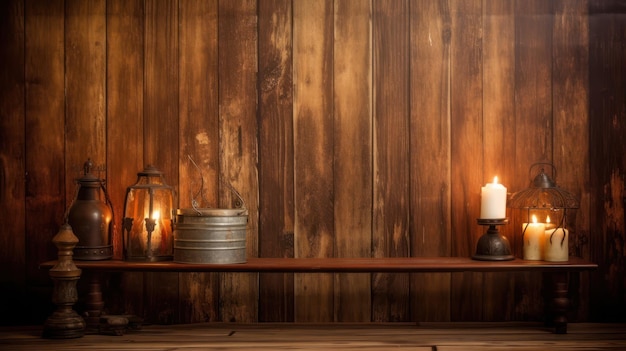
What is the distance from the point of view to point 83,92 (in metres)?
2.98

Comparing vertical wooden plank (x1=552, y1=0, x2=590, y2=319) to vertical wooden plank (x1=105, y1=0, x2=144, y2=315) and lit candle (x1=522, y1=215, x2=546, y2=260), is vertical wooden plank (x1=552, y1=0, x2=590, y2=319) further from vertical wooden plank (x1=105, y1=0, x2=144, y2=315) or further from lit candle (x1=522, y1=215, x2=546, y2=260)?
vertical wooden plank (x1=105, y1=0, x2=144, y2=315)

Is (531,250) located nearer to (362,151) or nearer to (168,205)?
(362,151)

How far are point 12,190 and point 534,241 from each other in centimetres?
218

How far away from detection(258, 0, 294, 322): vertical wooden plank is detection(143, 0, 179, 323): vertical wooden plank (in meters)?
0.37

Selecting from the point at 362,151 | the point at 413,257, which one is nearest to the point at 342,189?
the point at 362,151

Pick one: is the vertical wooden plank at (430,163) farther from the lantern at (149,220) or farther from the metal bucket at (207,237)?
the lantern at (149,220)

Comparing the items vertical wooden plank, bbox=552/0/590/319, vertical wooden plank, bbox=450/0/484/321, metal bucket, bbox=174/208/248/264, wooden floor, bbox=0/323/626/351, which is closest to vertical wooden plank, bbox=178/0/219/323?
wooden floor, bbox=0/323/626/351

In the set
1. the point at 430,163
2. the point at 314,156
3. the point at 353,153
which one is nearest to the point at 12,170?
the point at 314,156

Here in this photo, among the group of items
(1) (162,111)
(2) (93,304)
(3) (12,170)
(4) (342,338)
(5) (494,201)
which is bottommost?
(4) (342,338)

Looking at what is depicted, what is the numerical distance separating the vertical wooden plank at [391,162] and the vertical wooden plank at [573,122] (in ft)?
2.12

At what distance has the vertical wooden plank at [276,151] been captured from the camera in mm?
2967

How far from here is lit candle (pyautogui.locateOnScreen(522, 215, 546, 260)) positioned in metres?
2.76

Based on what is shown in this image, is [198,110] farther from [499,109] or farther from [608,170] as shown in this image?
[608,170]

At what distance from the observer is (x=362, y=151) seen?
2963mm
